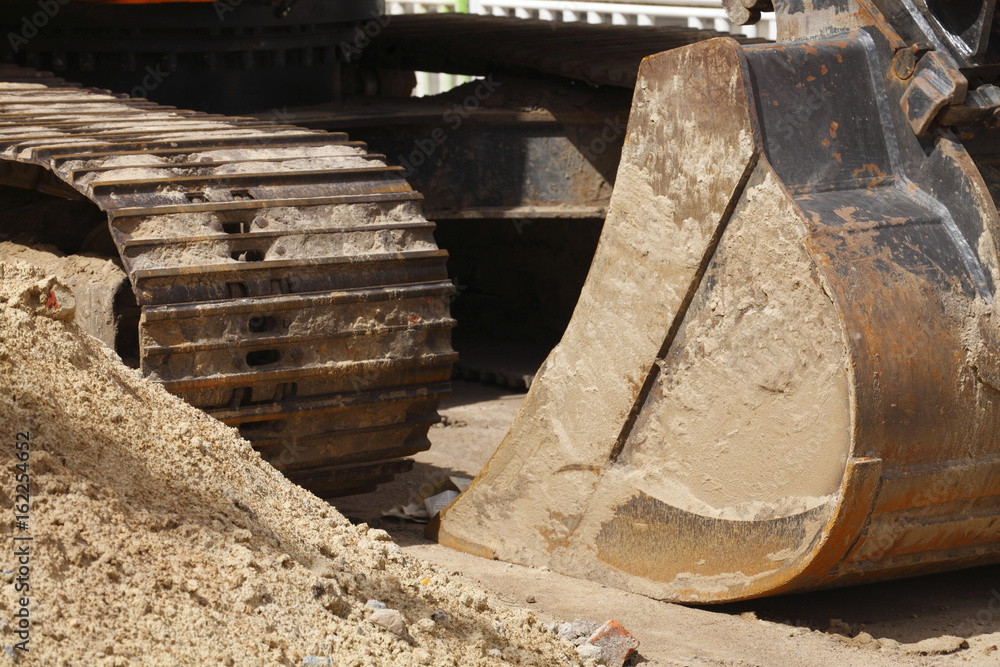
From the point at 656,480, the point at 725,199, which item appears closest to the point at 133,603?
the point at 656,480

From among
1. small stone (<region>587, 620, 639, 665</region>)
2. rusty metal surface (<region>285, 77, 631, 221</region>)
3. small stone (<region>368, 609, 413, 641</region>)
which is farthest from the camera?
rusty metal surface (<region>285, 77, 631, 221</region>)

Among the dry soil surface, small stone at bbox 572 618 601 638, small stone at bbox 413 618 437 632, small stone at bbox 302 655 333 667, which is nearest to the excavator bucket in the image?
the dry soil surface

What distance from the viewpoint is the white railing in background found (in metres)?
10.5

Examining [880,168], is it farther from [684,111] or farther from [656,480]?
[656,480]

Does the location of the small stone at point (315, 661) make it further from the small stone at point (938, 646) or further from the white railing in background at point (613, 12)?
the white railing in background at point (613, 12)

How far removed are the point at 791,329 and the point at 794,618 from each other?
0.80 metres

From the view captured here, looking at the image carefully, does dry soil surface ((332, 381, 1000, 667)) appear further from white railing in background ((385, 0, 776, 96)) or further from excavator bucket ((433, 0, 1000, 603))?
white railing in background ((385, 0, 776, 96))

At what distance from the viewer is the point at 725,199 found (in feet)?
11.3

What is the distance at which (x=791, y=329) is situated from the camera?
3.28m

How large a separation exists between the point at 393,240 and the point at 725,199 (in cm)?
115

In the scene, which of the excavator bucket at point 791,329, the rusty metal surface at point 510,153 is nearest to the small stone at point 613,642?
the excavator bucket at point 791,329

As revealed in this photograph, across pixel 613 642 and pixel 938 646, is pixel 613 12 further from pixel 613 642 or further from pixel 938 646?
pixel 613 642

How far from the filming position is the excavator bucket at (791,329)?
3191mm

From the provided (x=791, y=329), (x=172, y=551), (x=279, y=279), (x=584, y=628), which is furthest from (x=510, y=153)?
(x=172, y=551)
